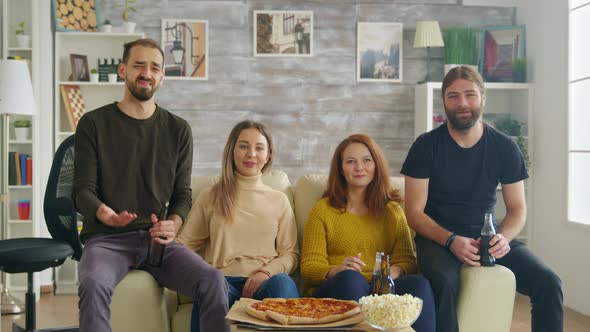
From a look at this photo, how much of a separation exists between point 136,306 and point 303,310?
80 centimetres

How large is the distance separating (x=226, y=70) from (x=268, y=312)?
3.68 metres

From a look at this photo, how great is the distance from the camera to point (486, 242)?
9.97 ft

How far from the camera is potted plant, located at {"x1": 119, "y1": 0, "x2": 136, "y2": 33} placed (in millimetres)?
5555

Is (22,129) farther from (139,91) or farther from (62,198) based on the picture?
(139,91)

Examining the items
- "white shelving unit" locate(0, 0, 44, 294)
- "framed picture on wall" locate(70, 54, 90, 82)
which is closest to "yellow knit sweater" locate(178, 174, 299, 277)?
"white shelving unit" locate(0, 0, 44, 294)

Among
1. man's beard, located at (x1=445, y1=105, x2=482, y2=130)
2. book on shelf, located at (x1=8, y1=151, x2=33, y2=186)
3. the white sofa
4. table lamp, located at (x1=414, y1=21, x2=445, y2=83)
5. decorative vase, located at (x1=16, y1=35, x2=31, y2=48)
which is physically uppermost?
table lamp, located at (x1=414, y1=21, x2=445, y2=83)

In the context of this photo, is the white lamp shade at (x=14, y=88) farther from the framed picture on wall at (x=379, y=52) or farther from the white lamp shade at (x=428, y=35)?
the white lamp shade at (x=428, y=35)

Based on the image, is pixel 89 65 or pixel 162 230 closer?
pixel 162 230

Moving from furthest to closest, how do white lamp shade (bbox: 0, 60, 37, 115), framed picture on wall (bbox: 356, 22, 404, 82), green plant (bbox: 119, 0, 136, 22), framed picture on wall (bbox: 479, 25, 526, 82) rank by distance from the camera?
framed picture on wall (bbox: 356, 22, 404, 82)
framed picture on wall (bbox: 479, 25, 526, 82)
green plant (bbox: 119, 0, 136, 22)
white lamp shade (bbox: 0, 60, 37, 115)

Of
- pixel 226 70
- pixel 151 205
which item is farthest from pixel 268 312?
pixel 226 70

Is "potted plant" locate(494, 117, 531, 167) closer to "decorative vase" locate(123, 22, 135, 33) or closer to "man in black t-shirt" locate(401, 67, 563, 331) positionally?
"man in black t-shirt" locate(401, 67, 563, 331)

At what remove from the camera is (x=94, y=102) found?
18.9 feet

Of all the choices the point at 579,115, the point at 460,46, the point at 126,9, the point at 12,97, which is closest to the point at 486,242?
the point at 579,115

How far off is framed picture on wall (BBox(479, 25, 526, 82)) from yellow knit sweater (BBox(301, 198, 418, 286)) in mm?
2775
